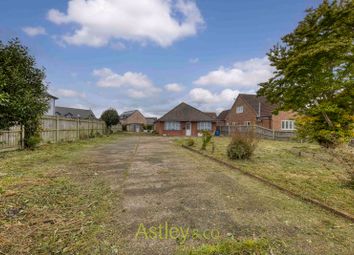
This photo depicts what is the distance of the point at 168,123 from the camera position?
34438 mm

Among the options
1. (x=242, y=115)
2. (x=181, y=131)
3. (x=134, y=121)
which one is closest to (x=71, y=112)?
(x=134, y=121)

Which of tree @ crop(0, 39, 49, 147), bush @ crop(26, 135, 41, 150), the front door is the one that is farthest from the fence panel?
the front door

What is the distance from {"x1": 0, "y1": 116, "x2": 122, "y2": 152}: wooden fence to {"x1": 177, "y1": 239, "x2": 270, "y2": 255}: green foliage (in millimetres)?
10857

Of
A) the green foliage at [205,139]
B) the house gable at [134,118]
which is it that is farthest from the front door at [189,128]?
the house gable at [134,118]

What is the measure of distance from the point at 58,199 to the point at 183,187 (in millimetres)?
2593

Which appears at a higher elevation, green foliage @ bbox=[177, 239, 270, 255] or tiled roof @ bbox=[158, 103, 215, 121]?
tiled roof @ bbox=[158, 103, 215, 121]

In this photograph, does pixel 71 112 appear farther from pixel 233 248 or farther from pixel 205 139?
pixel 233 248

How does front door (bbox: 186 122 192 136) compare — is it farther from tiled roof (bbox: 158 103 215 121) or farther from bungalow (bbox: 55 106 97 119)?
bungalow (bbox: 55 106 97 119)

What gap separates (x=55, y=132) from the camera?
1512 centimetres

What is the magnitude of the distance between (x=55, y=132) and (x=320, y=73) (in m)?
15.6

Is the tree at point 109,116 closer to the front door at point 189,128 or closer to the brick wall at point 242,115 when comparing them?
the front door at point 189,128

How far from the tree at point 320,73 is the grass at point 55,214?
8923 millimetres

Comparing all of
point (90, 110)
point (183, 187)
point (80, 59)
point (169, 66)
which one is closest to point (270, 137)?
point (169, 66)

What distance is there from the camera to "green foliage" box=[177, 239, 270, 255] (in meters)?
2.52
